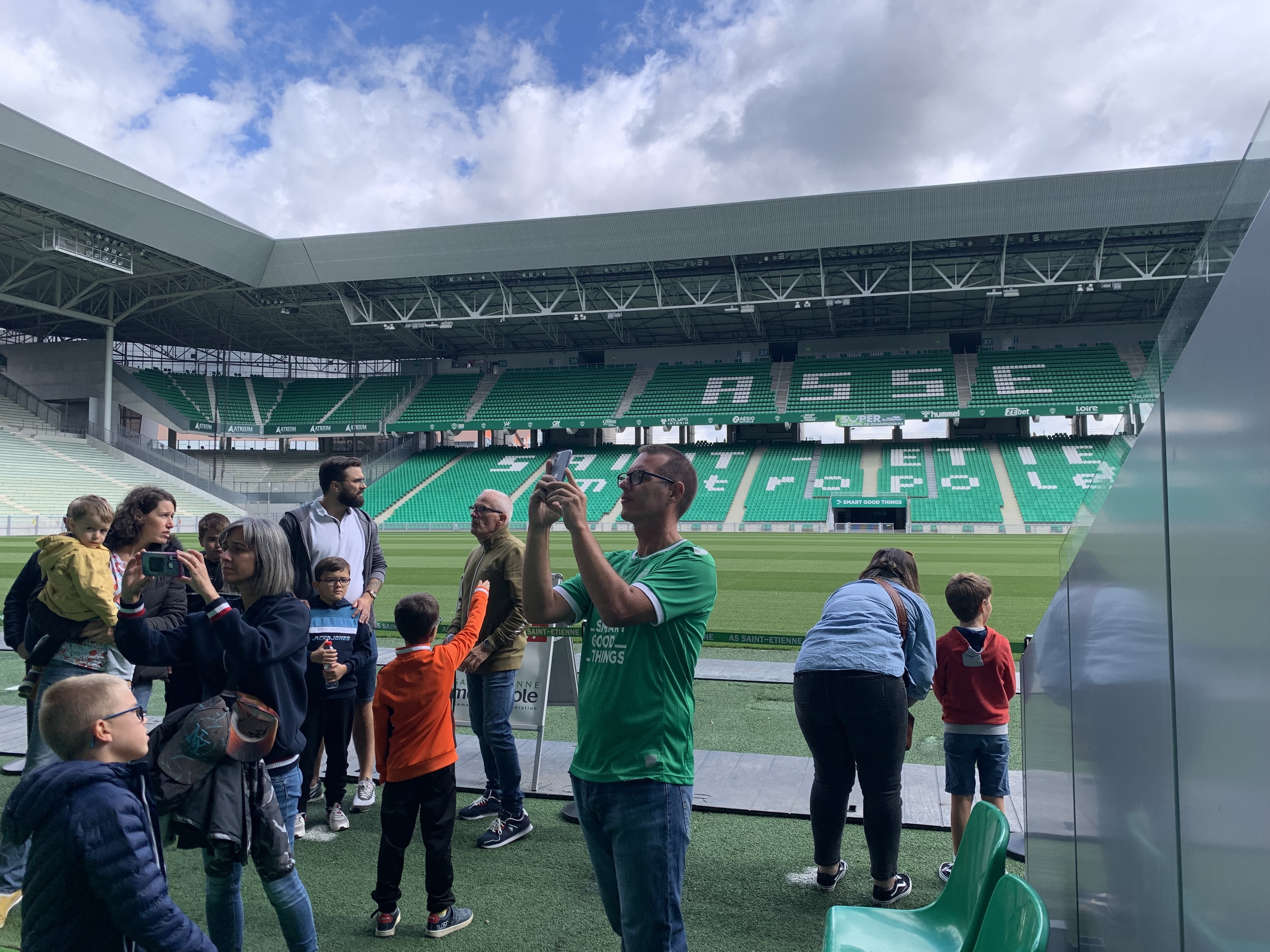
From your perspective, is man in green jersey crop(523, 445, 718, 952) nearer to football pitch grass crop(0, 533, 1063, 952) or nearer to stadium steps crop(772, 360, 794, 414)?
football pitch grass crop(0, 533, 1063, 952)

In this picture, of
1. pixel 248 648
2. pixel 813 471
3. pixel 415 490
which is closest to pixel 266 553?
pixel 248 648

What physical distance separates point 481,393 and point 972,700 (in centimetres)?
4818

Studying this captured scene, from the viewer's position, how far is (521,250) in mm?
33719

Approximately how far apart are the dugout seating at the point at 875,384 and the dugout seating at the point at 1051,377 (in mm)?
1748

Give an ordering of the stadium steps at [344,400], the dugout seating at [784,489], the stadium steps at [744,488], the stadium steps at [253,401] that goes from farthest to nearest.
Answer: the stadium steps at [344,400], the stadium steps at [253,401], the stadium steps at [744,488], the dugout seating at [784,489]

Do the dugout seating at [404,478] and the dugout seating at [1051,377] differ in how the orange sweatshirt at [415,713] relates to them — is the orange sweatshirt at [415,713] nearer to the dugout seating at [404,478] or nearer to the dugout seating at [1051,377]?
the dugout seating at [404,478]

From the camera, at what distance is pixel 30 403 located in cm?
4434

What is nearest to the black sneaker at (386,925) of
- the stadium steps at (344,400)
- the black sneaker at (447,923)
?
the black sneaker at (447,923)

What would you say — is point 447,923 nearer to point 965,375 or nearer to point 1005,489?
point 1005,489

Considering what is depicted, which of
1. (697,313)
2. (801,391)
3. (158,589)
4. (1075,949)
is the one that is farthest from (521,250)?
(1075,949)

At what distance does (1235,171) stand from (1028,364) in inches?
1840

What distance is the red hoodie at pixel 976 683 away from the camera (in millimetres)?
3904

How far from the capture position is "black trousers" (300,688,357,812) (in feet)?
14.8

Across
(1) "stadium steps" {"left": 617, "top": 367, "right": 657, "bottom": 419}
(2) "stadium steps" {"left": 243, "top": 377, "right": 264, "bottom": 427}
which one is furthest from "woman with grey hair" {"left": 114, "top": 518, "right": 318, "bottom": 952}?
(2) "stadium steps" {"left": 243, "top": 377, "right": 264, "bottom": 427}
